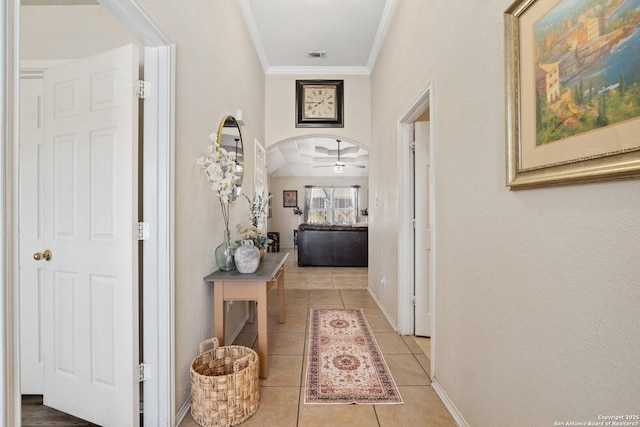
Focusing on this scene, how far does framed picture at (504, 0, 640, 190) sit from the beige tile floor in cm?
146

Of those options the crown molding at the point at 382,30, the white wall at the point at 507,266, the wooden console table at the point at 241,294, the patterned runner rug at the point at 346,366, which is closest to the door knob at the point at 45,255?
the wooden console table at the point at 241,294

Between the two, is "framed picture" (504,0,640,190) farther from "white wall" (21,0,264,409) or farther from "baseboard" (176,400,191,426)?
"baseboard" (176,400,191,426)

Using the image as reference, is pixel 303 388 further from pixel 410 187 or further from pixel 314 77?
pixel 314 77

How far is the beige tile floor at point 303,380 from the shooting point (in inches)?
69.4

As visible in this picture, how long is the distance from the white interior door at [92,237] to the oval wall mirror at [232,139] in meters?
0.85

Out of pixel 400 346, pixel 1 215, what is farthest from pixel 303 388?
pixel 1 215

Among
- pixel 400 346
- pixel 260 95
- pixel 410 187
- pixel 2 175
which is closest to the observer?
pixel 2 175

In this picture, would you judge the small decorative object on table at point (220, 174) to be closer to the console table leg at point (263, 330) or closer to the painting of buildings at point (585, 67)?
the console table leg at point (263, 330)

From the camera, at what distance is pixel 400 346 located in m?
2.72

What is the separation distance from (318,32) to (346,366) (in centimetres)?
354

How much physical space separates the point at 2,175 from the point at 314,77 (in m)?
4.34

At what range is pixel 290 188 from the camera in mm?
11344

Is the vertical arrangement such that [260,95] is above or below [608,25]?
above

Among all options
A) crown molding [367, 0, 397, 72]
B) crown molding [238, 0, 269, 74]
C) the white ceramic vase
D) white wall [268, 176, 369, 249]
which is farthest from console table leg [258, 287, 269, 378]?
white wall [268, 176, 369, 249]
